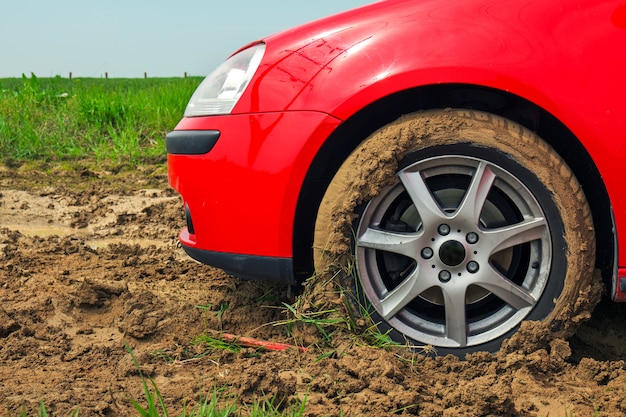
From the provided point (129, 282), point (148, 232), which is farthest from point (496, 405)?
point (148, 232)

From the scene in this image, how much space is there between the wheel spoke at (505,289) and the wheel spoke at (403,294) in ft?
0.66

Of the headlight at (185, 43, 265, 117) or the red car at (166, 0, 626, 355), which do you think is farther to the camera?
the headlight at (185, 43, 265, 117)

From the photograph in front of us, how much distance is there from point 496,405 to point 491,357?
0.45 metres

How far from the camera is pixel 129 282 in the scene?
3.98m

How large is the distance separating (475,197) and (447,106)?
1.24ft

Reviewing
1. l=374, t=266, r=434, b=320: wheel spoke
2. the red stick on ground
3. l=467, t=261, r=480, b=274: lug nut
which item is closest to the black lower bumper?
the red stick on ground

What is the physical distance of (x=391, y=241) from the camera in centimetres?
267

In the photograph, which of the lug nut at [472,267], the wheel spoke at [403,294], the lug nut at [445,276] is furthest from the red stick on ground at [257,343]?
the lug nut at [472,267]

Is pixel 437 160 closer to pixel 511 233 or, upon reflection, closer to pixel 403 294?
pixel 511 233

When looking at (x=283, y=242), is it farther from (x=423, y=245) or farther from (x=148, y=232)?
(x=148, y=232)

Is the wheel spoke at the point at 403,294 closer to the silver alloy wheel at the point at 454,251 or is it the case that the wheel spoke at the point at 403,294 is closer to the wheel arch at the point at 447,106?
the silver alloy wheel at the point at 454,251

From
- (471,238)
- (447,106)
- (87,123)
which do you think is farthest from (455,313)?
(87,123)

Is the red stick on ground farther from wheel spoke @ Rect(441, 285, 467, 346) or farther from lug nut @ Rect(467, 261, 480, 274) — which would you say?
lug nut @ Rect(467, 261, 480, 274)

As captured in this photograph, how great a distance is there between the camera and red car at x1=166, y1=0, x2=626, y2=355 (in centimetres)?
248
